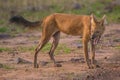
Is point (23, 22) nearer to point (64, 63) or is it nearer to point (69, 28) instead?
point (69, 28)

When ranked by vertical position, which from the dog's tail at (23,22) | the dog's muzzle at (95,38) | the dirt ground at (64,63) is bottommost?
the dirt ground at (64,63)

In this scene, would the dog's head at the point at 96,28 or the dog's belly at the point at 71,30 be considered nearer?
the dog's head at the point at 96,28

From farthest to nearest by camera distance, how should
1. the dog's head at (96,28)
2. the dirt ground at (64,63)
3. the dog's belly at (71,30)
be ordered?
the dog's belly at (71,30) < the dog's head at (96,28) < the dirt ground at (64,63)

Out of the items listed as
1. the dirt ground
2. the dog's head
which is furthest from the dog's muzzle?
the dirt ground

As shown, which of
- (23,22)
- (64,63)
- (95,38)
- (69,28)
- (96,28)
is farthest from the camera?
(64,63)

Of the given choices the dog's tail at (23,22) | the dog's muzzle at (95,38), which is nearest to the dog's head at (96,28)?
the dog's muzzle at (95,38)

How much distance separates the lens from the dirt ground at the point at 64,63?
1205 cm

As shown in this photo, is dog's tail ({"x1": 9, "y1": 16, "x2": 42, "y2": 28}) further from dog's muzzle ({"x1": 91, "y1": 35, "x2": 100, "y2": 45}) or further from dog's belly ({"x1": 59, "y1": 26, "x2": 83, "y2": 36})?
dog's muzzle ({"x1": 91, "y1": 35, "x2": 100, "y2": 45})

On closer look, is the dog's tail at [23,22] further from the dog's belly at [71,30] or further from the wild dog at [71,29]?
the dog's belly at [71,30]

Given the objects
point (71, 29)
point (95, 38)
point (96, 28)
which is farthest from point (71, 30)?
point (96, 28)

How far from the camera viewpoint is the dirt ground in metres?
12.0

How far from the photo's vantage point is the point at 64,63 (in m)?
13.8

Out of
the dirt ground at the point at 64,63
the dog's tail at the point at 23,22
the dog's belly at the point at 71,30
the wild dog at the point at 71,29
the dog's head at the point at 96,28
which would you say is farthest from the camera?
the dog's tail at the point at 23,22

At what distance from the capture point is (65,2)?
26297mm
